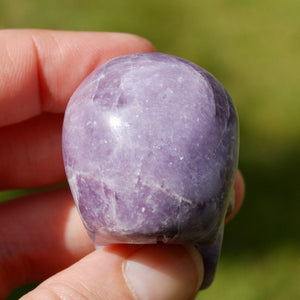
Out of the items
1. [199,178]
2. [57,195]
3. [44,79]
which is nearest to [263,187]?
[57,195]

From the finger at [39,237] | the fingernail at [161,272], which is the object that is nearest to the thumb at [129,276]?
the fingernail at [161,272]

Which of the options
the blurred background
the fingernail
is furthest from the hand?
the blurred background

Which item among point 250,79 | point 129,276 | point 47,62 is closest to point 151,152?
point 129,276

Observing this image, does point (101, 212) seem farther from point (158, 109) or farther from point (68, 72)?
point (68, 72)

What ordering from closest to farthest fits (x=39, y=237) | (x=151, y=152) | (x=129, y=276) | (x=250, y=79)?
(x=151, y=152) < (x=129, y=276) < (x=39, y=237) < (x=250, y=79)

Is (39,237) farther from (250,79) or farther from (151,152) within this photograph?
(250,79)

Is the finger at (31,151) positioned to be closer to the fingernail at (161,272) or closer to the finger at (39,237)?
the finger at (39,237)

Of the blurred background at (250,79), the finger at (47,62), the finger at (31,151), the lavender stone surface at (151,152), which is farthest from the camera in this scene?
the blurred background at (250,79)
